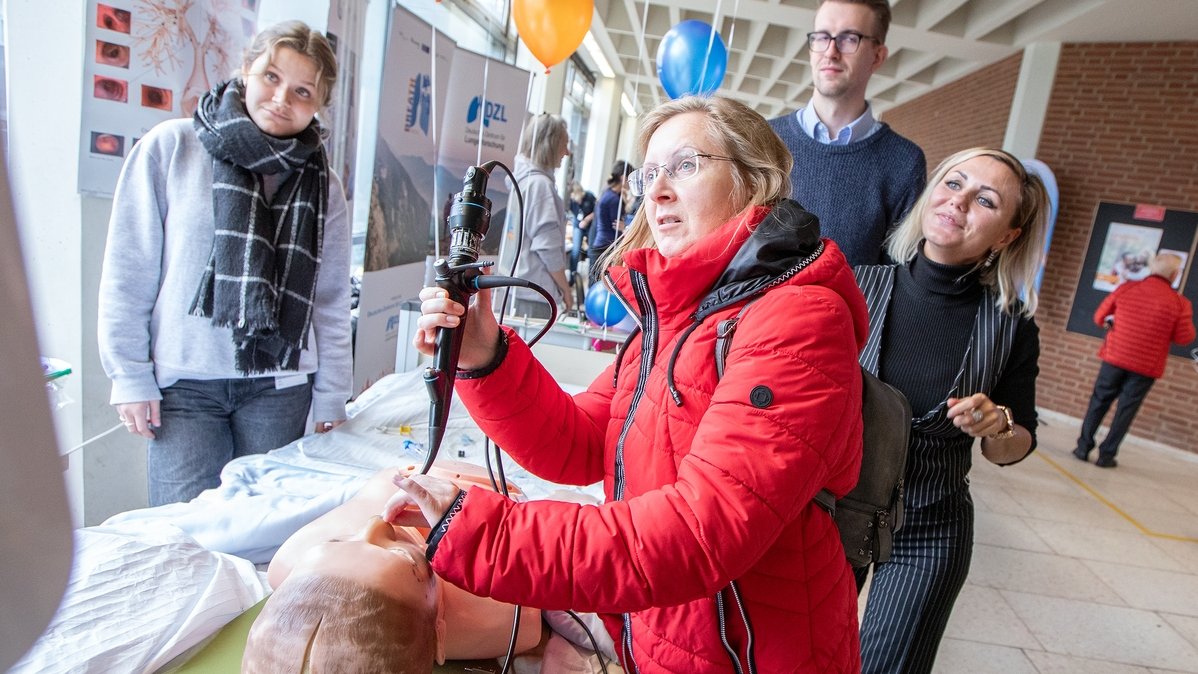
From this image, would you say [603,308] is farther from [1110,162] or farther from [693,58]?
[1110,162]

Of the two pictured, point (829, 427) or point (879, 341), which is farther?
point (879, 341)

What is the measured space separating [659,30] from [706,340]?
947 cm

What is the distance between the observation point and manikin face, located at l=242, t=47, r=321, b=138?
1769mm

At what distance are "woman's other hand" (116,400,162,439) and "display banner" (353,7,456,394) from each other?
4.32 feet

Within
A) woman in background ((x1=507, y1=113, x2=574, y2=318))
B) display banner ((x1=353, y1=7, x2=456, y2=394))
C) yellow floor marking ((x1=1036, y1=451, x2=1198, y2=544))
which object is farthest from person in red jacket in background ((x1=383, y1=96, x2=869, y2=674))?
yellow floor marking ((x1=1036, y1=451, x2=1198, y2=544))

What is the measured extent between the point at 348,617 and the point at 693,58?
12.1ft

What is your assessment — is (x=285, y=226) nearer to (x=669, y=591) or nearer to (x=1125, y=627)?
(x=669, y=591)

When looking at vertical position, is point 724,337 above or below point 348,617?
above

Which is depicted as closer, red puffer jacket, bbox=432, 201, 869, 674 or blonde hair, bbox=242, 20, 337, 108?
red puffer jacket, bbox=432, 201, 869, 674

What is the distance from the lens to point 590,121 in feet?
40.9

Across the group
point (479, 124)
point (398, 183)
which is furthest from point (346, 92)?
point (479, 124)

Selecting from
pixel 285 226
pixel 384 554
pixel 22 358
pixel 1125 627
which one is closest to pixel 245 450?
pixel 285 226

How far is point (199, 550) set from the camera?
55.6 inches

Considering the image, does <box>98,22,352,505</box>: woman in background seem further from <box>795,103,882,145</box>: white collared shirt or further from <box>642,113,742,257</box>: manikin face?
<box>795,103,882,145</box>: white collared shirt
